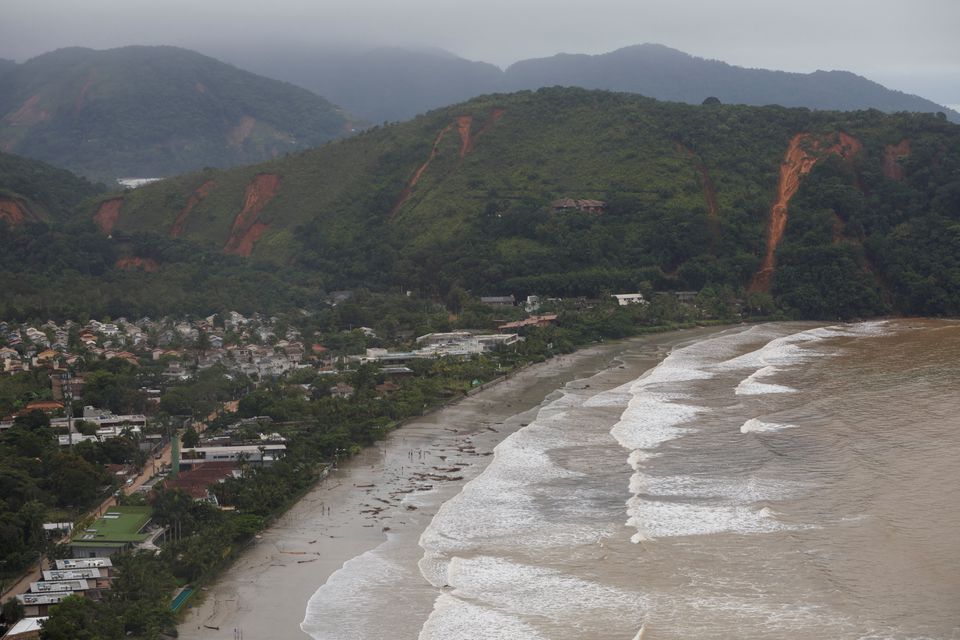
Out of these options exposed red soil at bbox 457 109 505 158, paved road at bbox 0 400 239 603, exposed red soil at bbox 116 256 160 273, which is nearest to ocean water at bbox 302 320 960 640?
paved road at bbox 0 400 239 603

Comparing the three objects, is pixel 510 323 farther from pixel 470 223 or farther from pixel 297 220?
pixel 297 220

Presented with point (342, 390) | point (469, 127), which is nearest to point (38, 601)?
point (342, 390)

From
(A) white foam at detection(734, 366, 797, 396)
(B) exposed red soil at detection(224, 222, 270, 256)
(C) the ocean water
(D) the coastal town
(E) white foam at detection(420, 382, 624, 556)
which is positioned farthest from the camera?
(B) exposed red soil at detection(224, 222, 270, 256)

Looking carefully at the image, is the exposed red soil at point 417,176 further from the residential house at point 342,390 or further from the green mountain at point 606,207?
the residential house at point 342,390

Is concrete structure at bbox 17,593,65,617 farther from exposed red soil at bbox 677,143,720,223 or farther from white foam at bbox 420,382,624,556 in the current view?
exposed red soil at bbox 677,143,720,223

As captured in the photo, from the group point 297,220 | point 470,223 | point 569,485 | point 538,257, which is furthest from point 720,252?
point 569,485

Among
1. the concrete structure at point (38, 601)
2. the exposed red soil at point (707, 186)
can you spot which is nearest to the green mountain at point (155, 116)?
the exposed red soil at point (707, 186)
